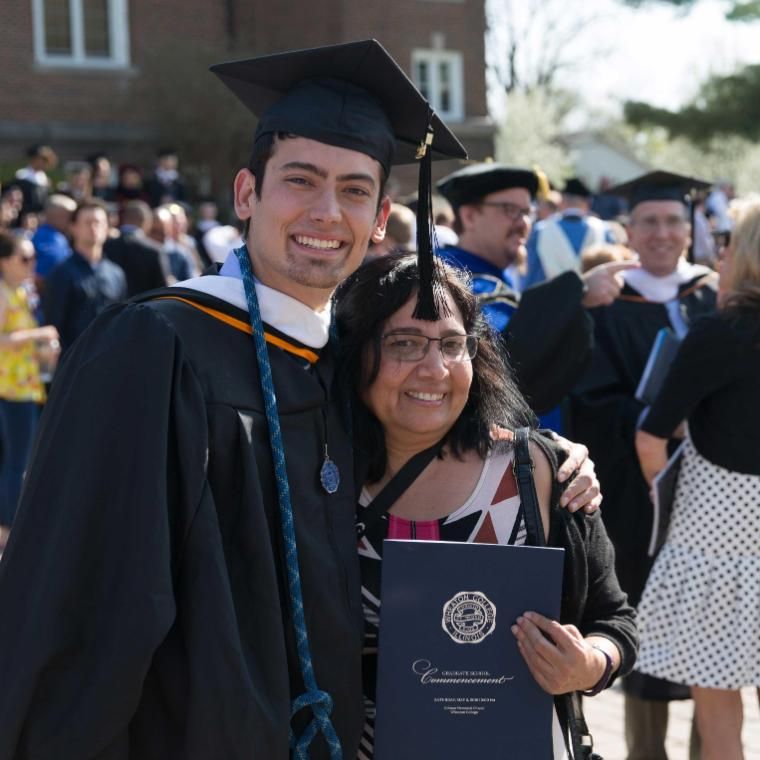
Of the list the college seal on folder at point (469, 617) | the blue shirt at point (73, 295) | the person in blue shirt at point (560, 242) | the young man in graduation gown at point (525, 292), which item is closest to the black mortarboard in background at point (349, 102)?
the college seal on folder at point (469, 617)

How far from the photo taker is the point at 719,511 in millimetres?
4250

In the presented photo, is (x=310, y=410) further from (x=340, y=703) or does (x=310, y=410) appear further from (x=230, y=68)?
(x=230, y=68)

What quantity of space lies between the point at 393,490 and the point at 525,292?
2.07 metres

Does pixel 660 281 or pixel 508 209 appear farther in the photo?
pixel 660 281

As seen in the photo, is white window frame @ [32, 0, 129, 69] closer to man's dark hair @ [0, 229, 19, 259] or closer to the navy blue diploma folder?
man's dark hair @ [0, 229, 19, 259]

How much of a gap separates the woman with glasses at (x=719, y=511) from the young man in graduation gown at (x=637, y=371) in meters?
0.57

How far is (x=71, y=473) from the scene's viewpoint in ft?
7.20

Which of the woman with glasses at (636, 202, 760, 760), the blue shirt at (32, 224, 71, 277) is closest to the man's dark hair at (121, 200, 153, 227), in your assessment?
the blue shirt at (32, 224, 71, 277)

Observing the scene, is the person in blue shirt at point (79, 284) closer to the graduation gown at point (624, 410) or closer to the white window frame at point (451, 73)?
the graduation gown at point (624, 410)

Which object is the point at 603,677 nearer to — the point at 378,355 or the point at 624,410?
the point at 378,355

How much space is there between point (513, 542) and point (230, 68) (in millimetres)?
1164

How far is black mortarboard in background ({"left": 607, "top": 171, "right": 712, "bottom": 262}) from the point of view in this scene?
5805 mm

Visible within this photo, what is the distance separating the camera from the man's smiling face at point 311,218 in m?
2.55

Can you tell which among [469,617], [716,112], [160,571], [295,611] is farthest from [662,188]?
[716,112]
